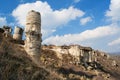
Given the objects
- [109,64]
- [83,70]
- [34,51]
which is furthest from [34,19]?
[109,64]

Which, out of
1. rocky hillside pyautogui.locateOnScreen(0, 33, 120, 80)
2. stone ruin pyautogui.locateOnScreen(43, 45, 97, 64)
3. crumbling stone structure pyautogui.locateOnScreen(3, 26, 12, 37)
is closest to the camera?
rocky hillside pyautogui.locateOnScreen(0, 33, 120, 80)

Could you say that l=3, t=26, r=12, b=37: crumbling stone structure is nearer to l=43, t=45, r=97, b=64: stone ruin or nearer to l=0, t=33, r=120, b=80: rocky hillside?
l=0, t=33, r=120, b=80: rocky hillside

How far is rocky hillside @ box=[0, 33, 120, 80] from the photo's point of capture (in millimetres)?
17094

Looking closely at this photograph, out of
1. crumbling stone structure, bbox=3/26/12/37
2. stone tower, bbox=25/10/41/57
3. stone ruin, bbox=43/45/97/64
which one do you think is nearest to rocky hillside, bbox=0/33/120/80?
stone ruin, bbox=43/45/97/64

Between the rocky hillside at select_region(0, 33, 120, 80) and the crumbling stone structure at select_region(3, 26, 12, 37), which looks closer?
the rocky hillside at select_region(0, 33, 120, 80)

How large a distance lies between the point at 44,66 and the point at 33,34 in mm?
4715

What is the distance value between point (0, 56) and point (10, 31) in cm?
2711

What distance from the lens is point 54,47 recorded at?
46219 mm

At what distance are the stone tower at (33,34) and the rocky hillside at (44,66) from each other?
95 cm

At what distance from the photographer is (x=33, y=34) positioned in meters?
31.3

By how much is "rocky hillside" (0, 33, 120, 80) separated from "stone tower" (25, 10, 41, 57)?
37.2 inches

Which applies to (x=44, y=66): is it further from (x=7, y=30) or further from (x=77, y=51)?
(x=7, y=30)

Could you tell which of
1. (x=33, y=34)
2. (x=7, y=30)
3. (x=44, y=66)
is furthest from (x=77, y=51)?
(x=44, y=66)

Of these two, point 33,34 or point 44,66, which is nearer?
point 44,66
